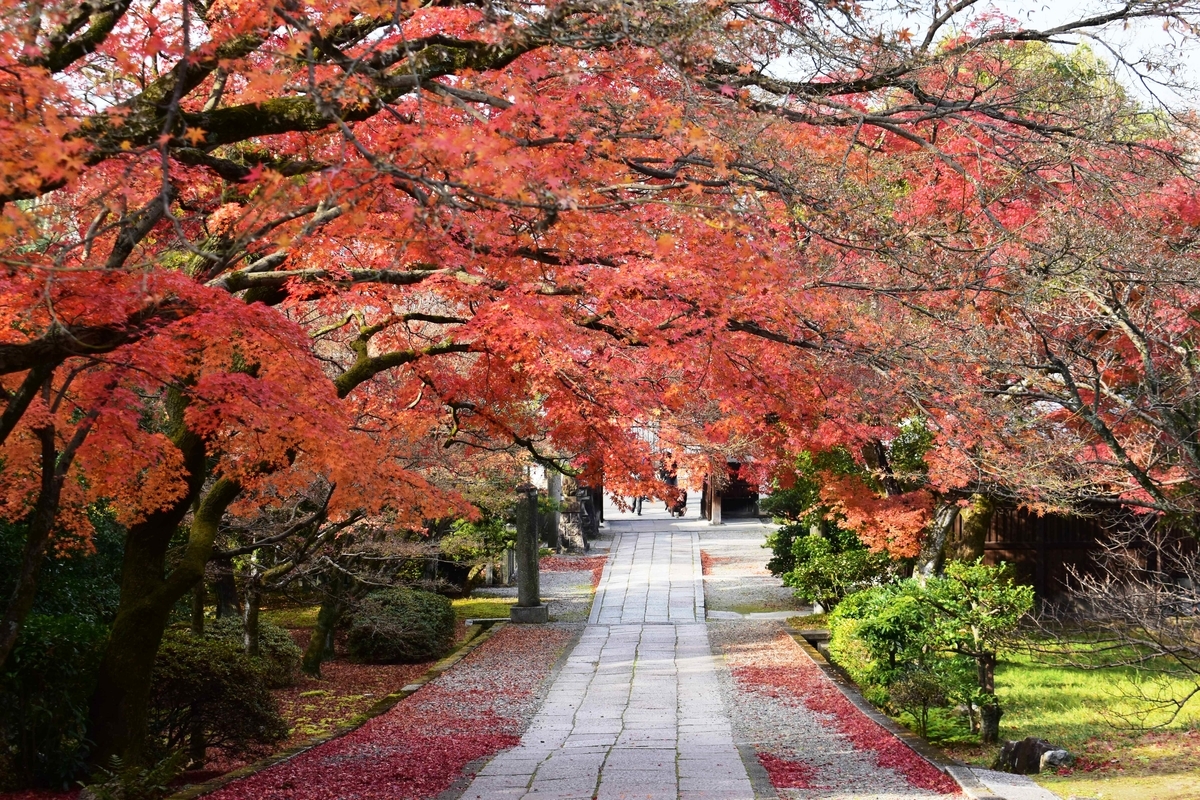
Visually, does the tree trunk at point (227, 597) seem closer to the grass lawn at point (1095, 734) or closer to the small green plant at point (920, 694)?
the small green plant at point (920, 694)

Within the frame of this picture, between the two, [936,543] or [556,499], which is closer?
[936,543]

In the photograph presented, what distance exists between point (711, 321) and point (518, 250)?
1.66m

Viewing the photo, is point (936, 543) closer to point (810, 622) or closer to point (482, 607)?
point (810, 622)

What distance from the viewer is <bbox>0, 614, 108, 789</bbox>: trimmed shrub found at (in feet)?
25.2

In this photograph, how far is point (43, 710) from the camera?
304 inches

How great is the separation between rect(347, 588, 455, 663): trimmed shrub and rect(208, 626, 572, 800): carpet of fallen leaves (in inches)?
29.3

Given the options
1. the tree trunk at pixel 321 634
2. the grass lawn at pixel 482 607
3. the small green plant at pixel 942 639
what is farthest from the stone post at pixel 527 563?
the small green plant at pixel 942 639

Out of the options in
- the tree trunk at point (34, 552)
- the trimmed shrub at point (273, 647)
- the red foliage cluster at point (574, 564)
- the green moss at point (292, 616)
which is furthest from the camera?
the red foliage cluster at point (574, 564)

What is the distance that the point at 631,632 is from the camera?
17.1 m

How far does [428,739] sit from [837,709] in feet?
14.2

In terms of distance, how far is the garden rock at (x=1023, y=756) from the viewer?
9.50 metres

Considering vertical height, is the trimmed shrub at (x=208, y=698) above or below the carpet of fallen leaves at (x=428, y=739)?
above

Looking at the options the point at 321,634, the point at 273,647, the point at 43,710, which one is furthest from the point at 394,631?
the point at 43,710

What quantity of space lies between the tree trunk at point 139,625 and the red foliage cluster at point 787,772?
473 centimetres
